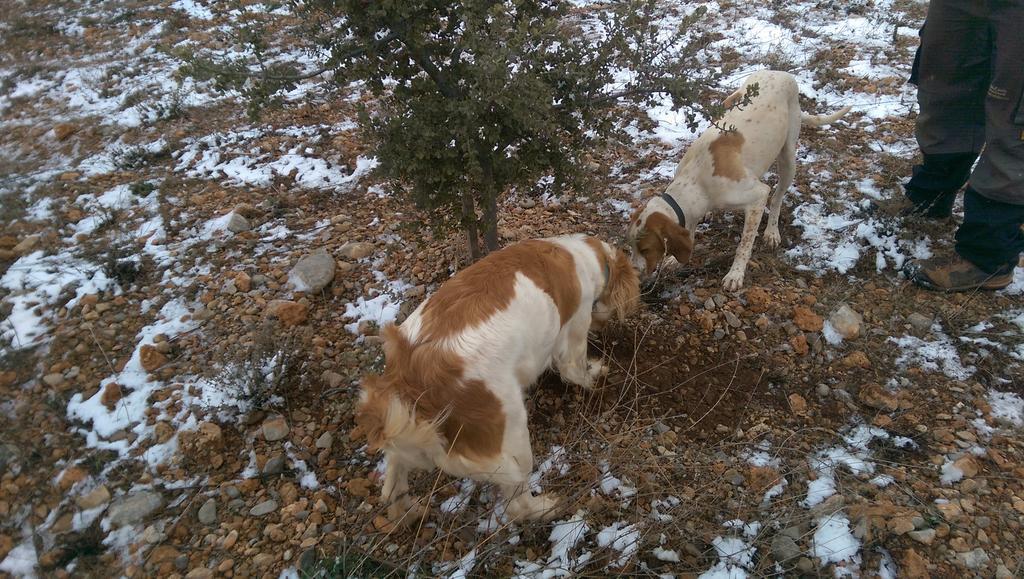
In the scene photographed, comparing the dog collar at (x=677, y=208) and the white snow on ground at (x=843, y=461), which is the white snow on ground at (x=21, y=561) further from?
the dog collar at (x=677, y=208)

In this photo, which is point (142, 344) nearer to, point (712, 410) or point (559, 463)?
point (559, 463)

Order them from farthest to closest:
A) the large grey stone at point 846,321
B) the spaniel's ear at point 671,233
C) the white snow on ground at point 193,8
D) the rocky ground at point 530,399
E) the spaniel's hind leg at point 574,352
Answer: the white snow on ground at point 193,8 → the spaniel's ear at point 671,233 → the large grey stone at point 846,321 → the spaniel's hind leg at point 574,352 → the rocky ground at point 530,399

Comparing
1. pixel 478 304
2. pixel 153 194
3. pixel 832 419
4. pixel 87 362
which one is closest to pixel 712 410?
pixel 832 419

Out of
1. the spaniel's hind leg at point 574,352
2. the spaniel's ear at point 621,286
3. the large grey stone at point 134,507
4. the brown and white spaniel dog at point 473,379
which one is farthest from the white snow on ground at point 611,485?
the large grey stone at point 134,507

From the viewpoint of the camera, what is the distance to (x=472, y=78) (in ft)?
8.08

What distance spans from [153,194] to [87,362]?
2.12 metres

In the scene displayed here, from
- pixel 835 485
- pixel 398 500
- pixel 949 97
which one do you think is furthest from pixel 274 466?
pixel 949 97

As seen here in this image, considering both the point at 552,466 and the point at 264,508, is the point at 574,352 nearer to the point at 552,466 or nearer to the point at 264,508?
the point at 552,466

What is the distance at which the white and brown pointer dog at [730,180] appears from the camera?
11.2 ft

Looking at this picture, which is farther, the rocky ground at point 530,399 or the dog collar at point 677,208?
the dog collar at point 677,208

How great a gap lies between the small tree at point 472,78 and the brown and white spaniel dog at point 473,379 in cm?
60

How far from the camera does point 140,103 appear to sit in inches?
240

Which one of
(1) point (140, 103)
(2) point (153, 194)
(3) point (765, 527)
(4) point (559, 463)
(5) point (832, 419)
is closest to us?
(3) point (765, 527)

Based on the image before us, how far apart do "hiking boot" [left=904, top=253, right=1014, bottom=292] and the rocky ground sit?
8cm
